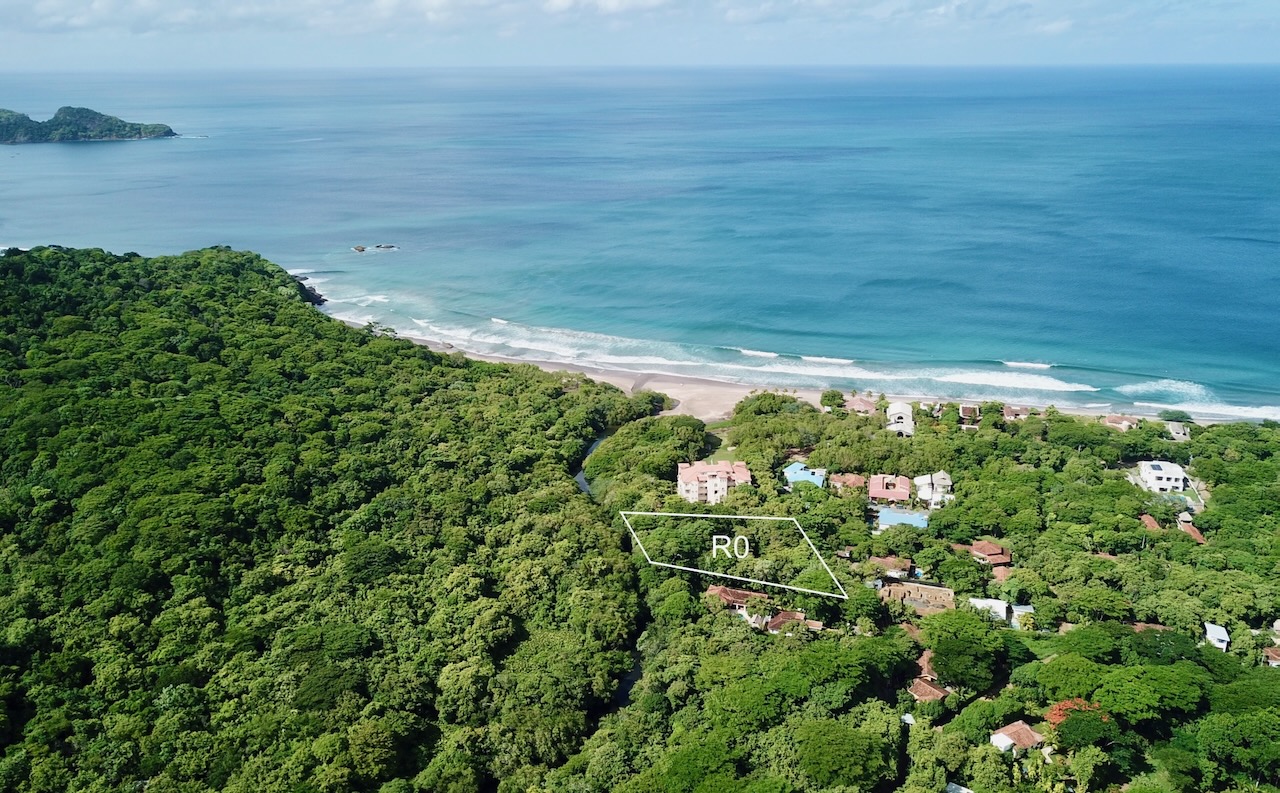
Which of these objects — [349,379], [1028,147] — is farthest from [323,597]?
[1028,147]

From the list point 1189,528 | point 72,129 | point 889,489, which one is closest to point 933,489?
point 889,489

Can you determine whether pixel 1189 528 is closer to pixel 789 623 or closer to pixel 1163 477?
pixel 1163 477

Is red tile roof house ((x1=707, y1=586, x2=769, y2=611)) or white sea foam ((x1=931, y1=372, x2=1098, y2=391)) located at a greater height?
white sea foam ((x1=931, y1=372, x2=1098, y2=391))

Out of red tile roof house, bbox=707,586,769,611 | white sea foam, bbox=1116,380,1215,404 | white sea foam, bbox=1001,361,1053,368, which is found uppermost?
white sea foam, bbox=1001,361,1053,368

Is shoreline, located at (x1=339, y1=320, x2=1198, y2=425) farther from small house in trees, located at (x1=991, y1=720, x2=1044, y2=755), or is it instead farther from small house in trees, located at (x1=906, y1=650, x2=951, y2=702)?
small house in trees, located at (x1=991, y1=720, x2=1044, y2=755)

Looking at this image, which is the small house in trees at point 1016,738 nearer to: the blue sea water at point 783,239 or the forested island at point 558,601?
the forested island at point 558,601

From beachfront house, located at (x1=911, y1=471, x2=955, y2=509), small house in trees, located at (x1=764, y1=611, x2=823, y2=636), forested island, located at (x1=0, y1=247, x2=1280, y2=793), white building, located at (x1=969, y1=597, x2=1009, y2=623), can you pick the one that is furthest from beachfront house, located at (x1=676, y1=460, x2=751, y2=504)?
white building, located at (x1=969, y1=597, x2=1009, y2=623)

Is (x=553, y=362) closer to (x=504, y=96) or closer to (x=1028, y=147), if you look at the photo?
(x=1028, y=147)
